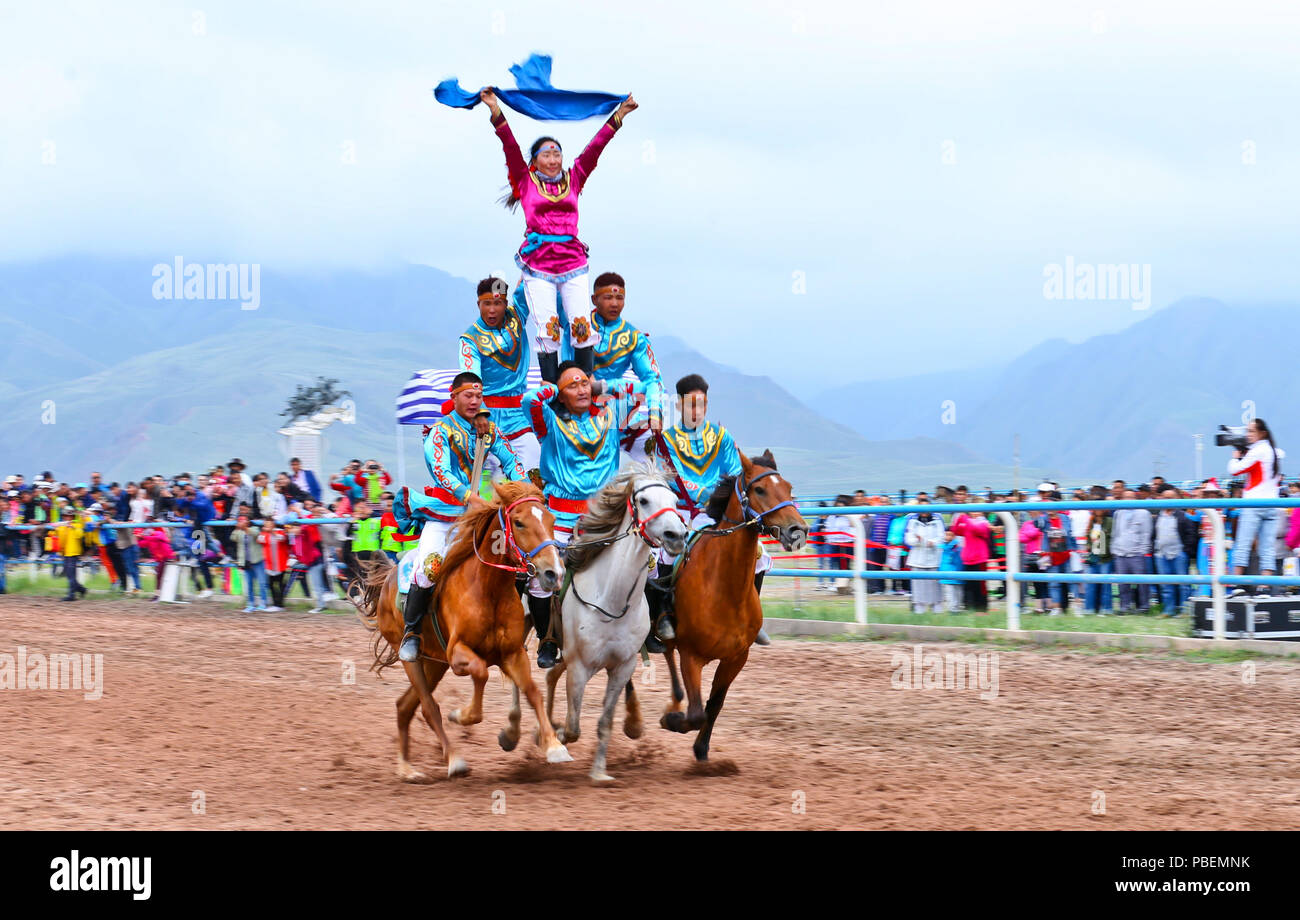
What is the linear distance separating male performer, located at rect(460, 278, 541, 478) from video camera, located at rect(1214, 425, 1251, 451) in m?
7.72

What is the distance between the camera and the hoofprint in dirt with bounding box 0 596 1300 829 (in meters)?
6.84

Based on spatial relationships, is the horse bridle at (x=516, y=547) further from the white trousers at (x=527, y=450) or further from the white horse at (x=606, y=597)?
the white trousers at (x=527, y=450)

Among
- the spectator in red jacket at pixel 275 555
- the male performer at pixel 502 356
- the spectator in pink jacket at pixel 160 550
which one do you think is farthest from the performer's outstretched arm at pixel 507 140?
the spectator in pink jacket at pixel 160 550

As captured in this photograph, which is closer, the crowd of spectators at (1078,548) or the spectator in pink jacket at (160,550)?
the crowd of spectators at (1078,548)

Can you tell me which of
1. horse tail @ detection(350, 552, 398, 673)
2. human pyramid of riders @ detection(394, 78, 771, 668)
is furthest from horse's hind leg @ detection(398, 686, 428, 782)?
human pyramid of riders @ detection(394, 78, 771, 668)

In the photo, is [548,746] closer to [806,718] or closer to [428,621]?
[428,621]

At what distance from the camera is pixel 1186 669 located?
1108cm

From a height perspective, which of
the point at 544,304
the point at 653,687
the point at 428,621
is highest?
the point at 544,304

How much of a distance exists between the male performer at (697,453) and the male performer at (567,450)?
508mm

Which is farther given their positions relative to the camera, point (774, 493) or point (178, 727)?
point (178, 727)

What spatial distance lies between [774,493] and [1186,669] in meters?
5.30

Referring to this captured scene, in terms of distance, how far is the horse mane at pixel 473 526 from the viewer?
747 cm
